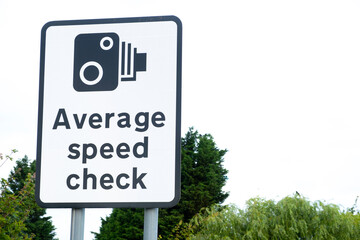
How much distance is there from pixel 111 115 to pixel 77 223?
1.34ft

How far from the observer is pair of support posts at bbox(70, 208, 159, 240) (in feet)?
6.47

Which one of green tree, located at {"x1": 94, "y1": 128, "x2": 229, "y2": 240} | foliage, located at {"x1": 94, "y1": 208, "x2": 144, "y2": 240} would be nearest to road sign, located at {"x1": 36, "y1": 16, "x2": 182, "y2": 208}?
green tree, located at {"x1": 94, "y1": 128, "x2": 229, "y2": 240}

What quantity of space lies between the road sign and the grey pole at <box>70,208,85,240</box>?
3 cm

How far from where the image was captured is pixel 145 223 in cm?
199

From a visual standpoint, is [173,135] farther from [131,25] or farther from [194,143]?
[194,143]

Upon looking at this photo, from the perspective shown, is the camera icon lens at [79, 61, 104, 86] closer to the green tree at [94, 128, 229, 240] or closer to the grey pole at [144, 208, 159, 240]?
the grey pole at [144, 208, 159, 240]

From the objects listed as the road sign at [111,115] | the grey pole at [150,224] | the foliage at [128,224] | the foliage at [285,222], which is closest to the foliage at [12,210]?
the road sign at [111,115]

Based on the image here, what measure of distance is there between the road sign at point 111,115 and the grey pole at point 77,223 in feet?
0.08

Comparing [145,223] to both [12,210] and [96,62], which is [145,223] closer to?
[96,62]

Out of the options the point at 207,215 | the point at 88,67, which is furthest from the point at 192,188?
the point at 88,67

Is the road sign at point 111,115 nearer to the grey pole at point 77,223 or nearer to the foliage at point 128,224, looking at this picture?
the grey pole at point 77,223

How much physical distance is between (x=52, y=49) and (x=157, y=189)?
72cm

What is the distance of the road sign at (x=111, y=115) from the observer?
2027mm

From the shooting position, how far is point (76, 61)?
220 cm
